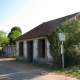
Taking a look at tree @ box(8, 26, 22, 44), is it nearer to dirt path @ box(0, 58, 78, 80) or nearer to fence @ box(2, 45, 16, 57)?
fence @ box(2, 45, 16, 57)

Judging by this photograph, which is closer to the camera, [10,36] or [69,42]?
[69,42]

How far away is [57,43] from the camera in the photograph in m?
15.4

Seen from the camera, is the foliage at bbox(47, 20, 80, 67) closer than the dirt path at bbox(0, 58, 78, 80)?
No

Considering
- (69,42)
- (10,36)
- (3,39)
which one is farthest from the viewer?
(10,36)

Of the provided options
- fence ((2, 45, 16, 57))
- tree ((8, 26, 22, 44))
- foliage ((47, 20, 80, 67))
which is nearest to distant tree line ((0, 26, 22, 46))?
tree ((8, 26, 22, 44))

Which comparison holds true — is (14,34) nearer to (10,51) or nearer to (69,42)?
(10,51)

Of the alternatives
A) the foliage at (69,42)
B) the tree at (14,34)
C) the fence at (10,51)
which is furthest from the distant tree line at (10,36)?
the foliage at (69,42)

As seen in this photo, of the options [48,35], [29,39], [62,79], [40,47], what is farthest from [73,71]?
[29,39]

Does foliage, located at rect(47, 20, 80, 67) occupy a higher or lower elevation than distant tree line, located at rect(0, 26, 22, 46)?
lower

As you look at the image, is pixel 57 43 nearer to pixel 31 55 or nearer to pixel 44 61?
pixel 44 61

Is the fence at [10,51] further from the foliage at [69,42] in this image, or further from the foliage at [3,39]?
the foliage at [69,42]

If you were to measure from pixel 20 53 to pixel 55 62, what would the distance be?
9970 millimetres

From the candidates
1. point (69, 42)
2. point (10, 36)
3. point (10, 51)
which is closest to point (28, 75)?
point (69, 42)

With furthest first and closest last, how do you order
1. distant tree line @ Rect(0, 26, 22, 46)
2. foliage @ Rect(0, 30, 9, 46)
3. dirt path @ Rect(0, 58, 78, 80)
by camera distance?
distant tree line @ Rect(0, 26, 22, 46)
foliage @ Rect(0, 30, 9, 46)
dirt path @ Rect(0, 58, 78, 80)
